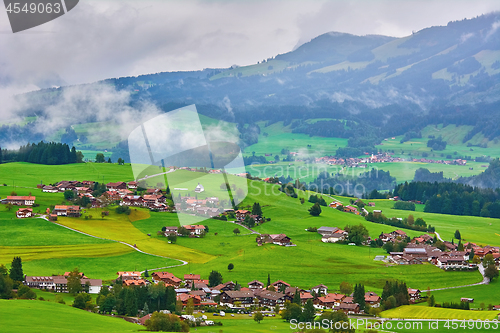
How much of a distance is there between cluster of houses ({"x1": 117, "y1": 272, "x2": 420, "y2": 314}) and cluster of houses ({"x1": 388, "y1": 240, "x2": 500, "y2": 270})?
1167cm

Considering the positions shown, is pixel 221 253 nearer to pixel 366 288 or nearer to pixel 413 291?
pixel 366 288

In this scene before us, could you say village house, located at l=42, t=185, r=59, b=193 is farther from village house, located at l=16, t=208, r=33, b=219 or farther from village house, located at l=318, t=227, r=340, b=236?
village house, located at l=318, t=227, r=340, b=236

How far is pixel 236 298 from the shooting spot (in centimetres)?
5044

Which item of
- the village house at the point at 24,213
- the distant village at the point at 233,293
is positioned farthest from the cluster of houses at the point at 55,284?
the village house at the point at 24,213

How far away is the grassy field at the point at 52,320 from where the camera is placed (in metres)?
35.3

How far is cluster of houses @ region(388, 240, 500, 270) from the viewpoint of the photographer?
64375mm

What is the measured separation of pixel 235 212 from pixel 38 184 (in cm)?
2739

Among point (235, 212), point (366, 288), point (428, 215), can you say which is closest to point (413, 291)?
point (366, 288)

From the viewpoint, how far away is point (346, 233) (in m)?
75.3

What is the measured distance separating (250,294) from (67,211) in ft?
102

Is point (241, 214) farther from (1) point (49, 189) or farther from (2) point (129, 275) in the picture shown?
(2) point (129, 275)

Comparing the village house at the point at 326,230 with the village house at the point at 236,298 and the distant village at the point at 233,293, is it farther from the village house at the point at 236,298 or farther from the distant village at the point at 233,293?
the village house at the point at 236,298

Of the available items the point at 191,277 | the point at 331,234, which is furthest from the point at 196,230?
the point at 191,277

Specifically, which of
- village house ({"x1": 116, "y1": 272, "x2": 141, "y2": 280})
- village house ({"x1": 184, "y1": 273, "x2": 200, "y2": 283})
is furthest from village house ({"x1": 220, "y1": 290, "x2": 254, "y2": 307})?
village house ({"x1": 116, "y1": 272, "x2": 141, "y2": 280})
